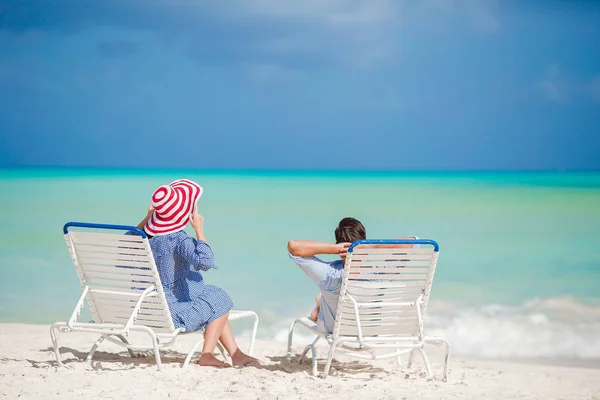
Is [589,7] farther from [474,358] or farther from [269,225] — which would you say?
[474,358]

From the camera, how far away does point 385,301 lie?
434 centimetres

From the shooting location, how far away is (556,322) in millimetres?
6973

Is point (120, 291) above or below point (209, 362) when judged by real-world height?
above

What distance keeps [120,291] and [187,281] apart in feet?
1.18

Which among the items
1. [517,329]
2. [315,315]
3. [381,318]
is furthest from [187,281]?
[517,329]

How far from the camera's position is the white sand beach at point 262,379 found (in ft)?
12.8

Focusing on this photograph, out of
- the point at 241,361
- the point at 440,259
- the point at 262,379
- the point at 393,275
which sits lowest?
the point at 262,379

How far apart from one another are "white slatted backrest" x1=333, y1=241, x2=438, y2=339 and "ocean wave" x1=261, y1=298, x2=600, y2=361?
1.52m

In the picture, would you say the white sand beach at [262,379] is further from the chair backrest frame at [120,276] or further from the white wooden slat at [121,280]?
the white wooden slat at [121,280]

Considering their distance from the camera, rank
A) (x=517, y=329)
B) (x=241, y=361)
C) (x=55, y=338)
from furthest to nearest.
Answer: (x=517, y=329), (x=241, y=361), (x=55, y=338)

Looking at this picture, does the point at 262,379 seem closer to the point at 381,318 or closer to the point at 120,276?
the point at 381,318

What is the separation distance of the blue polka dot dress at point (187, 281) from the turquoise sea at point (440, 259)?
1902mm

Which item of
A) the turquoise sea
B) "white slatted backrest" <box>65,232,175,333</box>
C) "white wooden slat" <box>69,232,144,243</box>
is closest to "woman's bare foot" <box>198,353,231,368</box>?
"white slatted backrest" <box>65,232,175,333</box>

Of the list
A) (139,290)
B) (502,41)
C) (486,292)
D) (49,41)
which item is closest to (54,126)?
(49,41)
